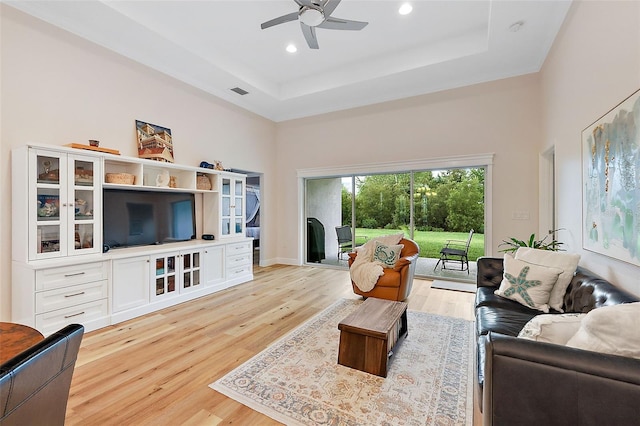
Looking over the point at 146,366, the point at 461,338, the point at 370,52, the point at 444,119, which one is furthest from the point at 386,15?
the point at 146,366

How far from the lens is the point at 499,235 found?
457 centimetres

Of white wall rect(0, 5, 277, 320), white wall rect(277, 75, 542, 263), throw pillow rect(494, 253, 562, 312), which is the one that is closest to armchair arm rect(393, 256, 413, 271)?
throw pillow rect(494, 253, 562, 312)

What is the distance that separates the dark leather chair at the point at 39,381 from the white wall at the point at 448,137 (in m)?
5.22

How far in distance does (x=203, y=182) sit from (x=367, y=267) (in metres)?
2.92

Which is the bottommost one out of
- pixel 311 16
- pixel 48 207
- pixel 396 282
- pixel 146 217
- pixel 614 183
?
pixel 396 282

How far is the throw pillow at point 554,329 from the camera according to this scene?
4.12 feet

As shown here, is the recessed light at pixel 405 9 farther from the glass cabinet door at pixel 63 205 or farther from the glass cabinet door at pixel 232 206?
the glass cabinet door at pixel 63 205

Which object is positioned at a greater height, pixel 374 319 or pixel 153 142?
pixel 153 142

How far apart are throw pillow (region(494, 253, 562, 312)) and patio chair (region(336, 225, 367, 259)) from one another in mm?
3521

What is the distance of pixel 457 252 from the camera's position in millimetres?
4883

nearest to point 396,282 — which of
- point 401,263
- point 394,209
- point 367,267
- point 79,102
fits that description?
point 401,263

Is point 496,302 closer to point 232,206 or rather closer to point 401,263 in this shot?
point 401,263

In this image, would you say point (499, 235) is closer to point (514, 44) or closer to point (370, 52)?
point (514, 44)

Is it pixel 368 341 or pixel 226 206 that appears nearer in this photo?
pixel 368 341
